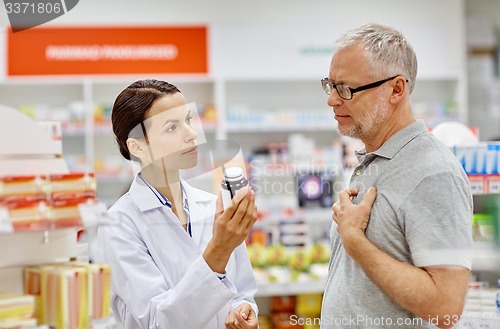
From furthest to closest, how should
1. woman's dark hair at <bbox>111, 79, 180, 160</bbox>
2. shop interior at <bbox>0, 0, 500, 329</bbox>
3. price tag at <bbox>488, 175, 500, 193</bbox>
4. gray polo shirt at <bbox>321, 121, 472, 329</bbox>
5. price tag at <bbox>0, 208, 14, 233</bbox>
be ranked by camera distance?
shop interior at <bbox>0, 0, 500, 329</bbox>, price tag at <bbox>488, 175, 500, 193</bbox>, woman's dark hair at <bbox>111, 79, 180, 160</bbox>, gray polo shirt at <bbox>321, 121, 472, 329</bbox>, price tag at <bbox>0, 208, 14, 233</bbox>

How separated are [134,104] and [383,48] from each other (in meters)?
0.75

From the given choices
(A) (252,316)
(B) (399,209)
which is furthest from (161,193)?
(B) (399,209)

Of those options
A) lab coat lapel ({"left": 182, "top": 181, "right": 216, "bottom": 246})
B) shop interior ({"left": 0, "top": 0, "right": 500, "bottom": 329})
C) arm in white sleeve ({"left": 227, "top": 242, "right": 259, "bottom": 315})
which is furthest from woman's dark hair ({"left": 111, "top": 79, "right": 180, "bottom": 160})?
shop interior ({"left": 0, "top": 0, "right": 500, "bottom": 329})

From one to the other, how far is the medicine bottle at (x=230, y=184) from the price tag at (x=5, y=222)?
1.95 ft

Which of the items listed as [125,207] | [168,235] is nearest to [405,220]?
[168,235]

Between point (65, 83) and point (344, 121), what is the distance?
4.90 m

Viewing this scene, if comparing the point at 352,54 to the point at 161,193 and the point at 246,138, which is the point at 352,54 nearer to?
the point at 161,193

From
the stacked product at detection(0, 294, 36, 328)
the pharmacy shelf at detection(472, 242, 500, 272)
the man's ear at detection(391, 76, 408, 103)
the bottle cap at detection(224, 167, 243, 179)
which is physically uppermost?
the man's ear at detection(391, 76, 408, 103)

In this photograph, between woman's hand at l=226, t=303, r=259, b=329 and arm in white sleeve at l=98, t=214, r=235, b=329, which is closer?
arm in white sleeve at l=98, t=214, r=235, b=329

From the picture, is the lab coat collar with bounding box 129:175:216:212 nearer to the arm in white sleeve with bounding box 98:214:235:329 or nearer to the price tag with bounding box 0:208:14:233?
the arm in white sleeve with bounding box 98:214:235:329

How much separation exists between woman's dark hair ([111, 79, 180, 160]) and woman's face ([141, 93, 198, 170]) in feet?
0.06

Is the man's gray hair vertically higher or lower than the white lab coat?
higher

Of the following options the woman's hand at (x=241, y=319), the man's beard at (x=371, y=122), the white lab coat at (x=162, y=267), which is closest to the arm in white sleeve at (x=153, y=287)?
the white lab coat at (x=162, y=267)

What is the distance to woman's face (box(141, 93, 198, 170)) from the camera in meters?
2.00
